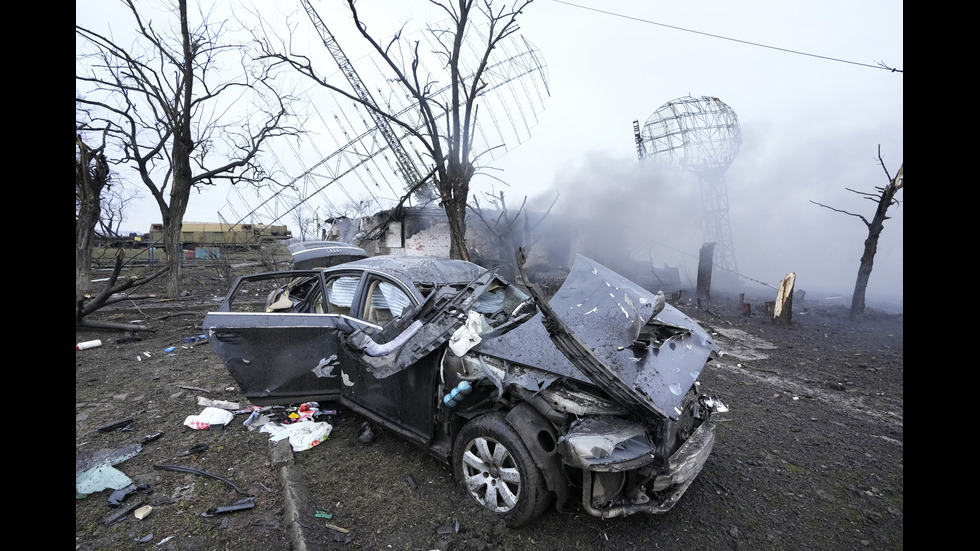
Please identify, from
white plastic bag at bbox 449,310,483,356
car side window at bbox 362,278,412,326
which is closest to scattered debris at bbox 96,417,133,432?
car side window at bbox 362,278,412,326

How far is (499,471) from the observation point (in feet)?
8.59

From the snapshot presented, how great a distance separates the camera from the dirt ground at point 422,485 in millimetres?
2537

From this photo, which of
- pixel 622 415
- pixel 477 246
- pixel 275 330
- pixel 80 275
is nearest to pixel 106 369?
pixel 275 330

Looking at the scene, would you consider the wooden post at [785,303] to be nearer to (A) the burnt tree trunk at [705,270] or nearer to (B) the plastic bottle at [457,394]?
(A) the burnt tree trunk at [705,270]

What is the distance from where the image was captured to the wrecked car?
2.35 meters

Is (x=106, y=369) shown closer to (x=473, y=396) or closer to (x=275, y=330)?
(x=275, y=330)

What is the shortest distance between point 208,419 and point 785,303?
11.2 metres

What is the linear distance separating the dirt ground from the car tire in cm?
13

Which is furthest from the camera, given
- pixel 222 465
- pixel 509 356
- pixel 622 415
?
pixel 222 465

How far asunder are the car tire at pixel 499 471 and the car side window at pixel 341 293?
1856 millimetres

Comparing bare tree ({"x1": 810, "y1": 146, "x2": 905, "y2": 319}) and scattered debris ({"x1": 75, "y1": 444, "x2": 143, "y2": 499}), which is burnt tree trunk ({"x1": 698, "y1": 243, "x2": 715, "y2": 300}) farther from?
scattered debris ({"x1": 75, "y1": 444, "x2": 143, "y2": 499})

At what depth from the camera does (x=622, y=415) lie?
243 cm

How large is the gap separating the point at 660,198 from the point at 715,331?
13.4 m
